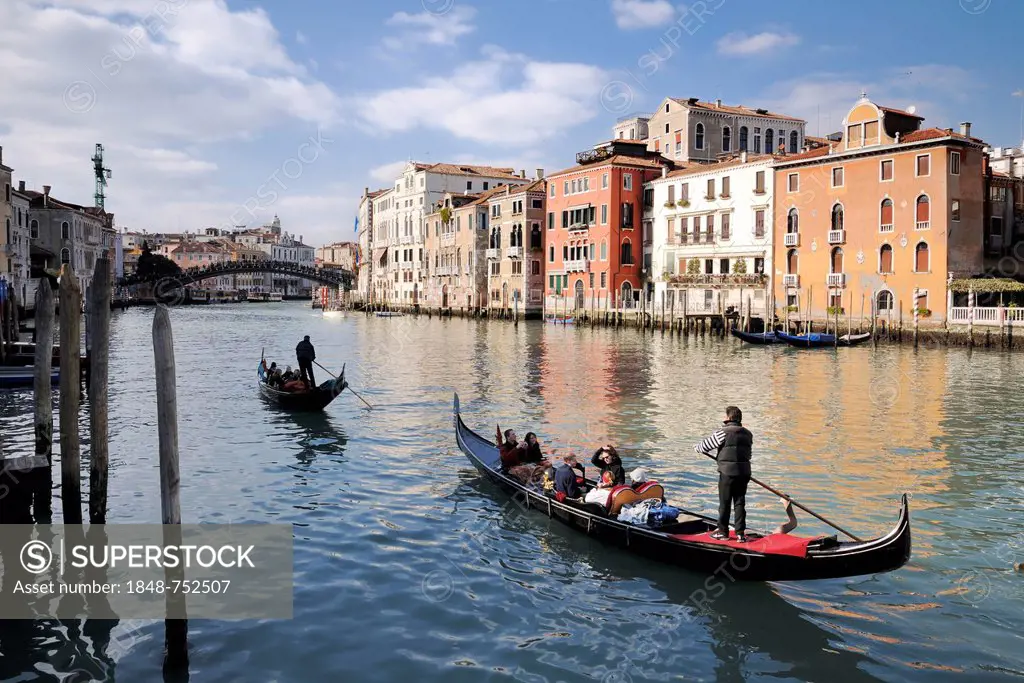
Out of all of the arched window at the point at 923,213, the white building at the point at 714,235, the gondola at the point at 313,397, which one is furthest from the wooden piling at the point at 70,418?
the white building at the point at 714,235

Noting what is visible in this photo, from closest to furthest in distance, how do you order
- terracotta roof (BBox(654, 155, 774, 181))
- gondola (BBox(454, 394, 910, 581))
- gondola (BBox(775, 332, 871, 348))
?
Result: gondola (BBox(454, 394, 910, 581))
gondola (BBox(775, 332, 871, 348))
terracotta roof (BBox(654, 155, 774, 181))

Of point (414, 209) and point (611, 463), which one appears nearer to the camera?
point (611, 463)

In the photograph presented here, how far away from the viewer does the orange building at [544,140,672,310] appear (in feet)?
144

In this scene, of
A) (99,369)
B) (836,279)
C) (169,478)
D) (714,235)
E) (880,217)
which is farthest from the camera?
(714,235)

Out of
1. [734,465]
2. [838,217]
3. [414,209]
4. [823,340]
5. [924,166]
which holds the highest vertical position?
[414,209]

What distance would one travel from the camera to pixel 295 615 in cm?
626

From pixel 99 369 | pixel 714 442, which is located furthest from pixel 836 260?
pixel 99 369

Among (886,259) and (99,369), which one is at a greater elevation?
(886,259)

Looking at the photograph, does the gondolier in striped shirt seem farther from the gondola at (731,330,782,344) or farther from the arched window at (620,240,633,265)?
the arched window at (620,240,633,265)

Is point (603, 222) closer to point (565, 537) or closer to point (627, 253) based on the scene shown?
point (627, 253)

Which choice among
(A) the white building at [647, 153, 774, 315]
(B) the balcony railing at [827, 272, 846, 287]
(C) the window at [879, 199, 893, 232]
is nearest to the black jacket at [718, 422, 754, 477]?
(C) the window at [879, 199, 893, 232]

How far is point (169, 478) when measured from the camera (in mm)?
5551

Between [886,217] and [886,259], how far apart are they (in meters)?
1.57

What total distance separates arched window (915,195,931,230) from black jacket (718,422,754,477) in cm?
2761
